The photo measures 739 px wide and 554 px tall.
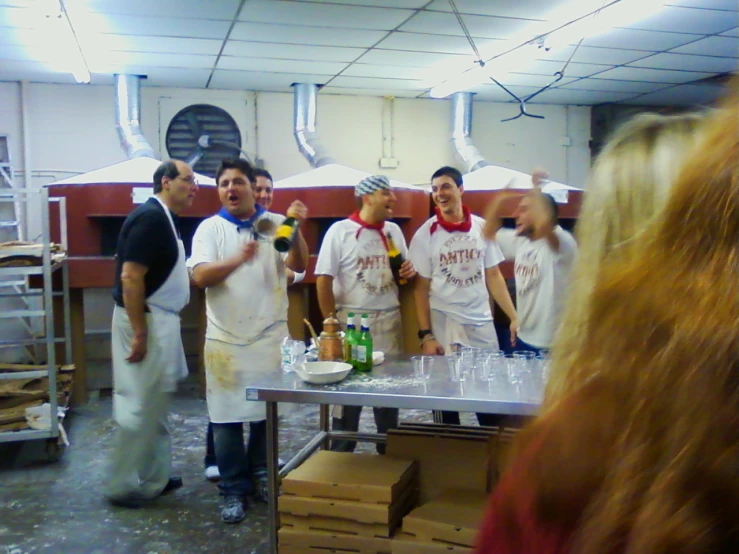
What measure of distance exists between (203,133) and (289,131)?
89cm

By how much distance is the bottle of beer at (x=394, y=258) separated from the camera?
10.5ft

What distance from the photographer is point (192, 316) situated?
19.9 ft

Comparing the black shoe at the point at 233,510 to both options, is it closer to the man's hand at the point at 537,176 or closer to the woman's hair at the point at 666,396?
the man's hand at the point at 537,176

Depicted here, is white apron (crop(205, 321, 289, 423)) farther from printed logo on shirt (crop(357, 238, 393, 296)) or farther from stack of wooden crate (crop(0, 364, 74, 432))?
stack of wooden crate (crop(0, 364, 74, 432))

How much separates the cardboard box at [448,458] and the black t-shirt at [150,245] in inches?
50.7

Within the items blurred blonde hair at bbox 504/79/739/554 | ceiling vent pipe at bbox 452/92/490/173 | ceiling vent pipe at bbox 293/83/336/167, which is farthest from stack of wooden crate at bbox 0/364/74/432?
ceiling vent pipe at bbox 452/92/490/173

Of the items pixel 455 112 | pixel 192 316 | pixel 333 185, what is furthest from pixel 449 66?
pixel 192 316

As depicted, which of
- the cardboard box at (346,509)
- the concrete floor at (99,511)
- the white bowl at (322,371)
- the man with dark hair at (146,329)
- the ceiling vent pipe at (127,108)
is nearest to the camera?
the cardboard box at (346,509)

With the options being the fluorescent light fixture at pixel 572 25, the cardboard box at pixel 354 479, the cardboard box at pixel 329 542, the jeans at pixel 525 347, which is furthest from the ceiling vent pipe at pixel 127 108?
the cardboard box at pixel 329 542

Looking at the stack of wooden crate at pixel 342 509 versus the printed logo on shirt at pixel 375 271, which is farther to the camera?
the printed logo on shirt at pixel 375 271

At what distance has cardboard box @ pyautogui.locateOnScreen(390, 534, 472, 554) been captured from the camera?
2.08 meters

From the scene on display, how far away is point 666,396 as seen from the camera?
40 cm

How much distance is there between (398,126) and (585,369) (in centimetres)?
685

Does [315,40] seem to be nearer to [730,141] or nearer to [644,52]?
[644,52]
